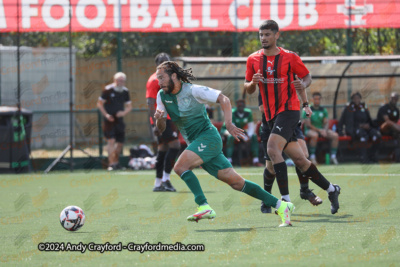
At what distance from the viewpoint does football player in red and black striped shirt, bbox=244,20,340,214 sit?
8.12 m

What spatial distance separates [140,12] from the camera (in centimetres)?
1733

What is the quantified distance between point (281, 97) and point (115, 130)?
8.91 m

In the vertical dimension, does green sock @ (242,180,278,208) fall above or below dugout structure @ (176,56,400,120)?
below

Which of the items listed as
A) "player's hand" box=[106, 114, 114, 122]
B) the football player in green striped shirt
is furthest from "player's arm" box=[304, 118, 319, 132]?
the football player in green striped shirt

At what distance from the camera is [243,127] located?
16.8 metres

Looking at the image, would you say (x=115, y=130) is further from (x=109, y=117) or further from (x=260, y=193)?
(x=260, y=193)

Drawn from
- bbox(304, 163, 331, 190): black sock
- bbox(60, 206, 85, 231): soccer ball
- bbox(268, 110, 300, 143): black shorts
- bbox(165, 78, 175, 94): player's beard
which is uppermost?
bbox(165, 78, 175, 94): player's beard

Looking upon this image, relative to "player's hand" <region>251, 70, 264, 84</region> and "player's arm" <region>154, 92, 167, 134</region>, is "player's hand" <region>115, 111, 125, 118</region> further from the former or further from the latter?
"player's arm" <region>154, 92, 167, 134</region>

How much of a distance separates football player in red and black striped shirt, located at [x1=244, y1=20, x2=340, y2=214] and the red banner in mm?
9152

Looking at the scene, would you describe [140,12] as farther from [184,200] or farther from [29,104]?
[184,200]

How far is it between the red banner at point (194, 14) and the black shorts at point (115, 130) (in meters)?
2.24

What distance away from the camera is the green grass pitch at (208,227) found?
5.61 meters

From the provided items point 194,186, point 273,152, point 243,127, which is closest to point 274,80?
point 273,152

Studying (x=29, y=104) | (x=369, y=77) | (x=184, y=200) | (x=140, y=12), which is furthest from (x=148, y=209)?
(x=29, y=104)
